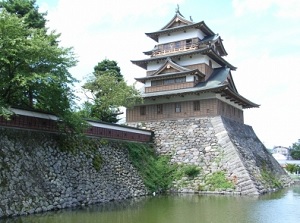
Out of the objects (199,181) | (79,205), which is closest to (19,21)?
(79,205)

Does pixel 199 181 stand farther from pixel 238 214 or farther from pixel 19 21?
pixel 19 21

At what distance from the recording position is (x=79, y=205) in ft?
51.6

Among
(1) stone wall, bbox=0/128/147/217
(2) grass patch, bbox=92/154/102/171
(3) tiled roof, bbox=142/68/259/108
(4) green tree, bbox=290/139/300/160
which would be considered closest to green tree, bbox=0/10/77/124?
(1) stone wall, bbox=0/128/147/217

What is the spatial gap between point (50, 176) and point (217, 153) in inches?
483

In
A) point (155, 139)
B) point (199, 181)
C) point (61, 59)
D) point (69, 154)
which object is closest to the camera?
point (61, 59)

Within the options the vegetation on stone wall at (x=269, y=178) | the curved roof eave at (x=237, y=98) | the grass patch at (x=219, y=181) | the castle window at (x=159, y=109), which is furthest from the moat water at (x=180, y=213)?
the castle window at (x=159, y=109)

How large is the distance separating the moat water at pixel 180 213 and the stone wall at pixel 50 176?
0.76m

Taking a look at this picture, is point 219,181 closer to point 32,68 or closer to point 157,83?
point 157,83

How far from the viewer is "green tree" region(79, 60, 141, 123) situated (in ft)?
89.8

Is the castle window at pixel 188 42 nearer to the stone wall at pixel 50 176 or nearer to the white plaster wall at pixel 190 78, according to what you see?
the white plaster wall at pixel 190 78

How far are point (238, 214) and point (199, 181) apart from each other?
354 inches

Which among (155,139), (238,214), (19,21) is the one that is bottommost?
(238,214)

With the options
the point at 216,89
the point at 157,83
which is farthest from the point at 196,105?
the point at 157,83

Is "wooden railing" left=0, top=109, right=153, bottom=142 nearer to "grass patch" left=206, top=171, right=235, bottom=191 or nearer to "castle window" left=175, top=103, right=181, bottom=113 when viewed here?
"castle window" left=175, top=103, right=181, bottom=113
